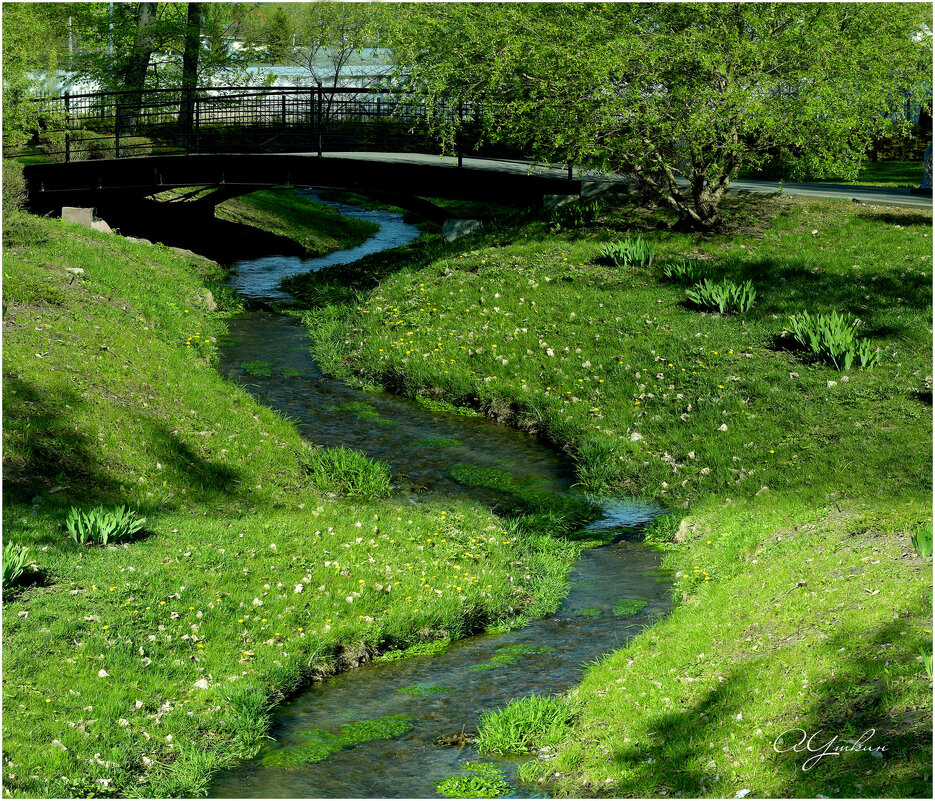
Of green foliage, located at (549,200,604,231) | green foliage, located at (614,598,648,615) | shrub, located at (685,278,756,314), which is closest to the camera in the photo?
green foliage, located at (614,598,648,615)

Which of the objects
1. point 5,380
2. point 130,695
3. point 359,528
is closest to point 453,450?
point 359,528

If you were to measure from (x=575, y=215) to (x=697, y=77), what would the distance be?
446cm

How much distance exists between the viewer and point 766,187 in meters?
25.9

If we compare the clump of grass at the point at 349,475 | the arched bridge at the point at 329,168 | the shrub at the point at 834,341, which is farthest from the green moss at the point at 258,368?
the shrub at the point at 834,341

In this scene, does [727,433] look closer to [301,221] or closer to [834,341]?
[834,341]

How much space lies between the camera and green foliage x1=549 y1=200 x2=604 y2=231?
23.5 meters

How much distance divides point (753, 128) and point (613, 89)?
2949mm

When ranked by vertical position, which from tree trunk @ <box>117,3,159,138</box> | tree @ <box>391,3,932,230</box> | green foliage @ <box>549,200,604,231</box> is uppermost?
tree trunk @ <box>117,3,159,138</box>

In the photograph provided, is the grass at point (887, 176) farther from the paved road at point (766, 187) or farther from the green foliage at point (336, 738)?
the green foliage at point (336, 738)

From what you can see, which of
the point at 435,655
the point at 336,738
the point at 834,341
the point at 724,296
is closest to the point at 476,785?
the point at 336,738

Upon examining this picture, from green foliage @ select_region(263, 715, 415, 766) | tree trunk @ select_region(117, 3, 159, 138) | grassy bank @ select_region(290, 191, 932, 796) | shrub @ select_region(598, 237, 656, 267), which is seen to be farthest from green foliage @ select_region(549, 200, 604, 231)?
tree trunk @ select_region(117, 3, 159, 138)

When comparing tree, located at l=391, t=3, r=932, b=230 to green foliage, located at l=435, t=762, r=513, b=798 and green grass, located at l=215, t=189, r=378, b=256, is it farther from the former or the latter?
green foliage, located at l=435, t=762, r=513, b=798

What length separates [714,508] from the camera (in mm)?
13008

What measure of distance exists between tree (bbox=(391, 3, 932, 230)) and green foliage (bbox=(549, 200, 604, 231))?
5.59ft
